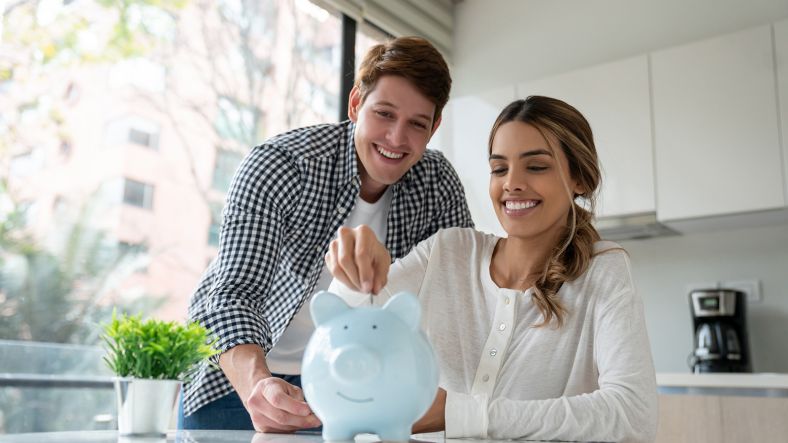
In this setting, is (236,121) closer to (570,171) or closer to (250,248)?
(250,248)

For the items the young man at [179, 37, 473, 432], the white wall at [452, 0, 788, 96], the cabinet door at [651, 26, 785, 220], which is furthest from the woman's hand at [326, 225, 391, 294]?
the white wall at [452, 0, 788, 96]

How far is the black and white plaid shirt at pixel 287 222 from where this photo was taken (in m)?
1.42

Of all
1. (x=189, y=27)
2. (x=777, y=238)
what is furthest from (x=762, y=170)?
(x=189, y=27)

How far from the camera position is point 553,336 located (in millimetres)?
1308

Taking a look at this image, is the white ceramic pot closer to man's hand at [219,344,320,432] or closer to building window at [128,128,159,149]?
man's hand at [219,344,320,432]

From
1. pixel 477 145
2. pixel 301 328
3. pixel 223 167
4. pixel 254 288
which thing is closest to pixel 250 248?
pixel 254 288

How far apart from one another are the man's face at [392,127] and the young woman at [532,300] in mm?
168

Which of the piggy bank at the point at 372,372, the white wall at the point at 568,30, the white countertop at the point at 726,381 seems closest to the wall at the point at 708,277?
the white countertop at the point at 726,381

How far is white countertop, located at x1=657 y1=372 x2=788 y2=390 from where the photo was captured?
256 centimetres

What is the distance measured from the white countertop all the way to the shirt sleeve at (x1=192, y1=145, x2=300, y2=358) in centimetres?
176

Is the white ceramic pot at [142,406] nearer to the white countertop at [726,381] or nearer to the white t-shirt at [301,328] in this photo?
the white t-shirt at [301,328]

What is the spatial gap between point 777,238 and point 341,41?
207 cm

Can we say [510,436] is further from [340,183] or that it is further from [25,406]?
[25,406]

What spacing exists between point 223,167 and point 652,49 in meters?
2.35
